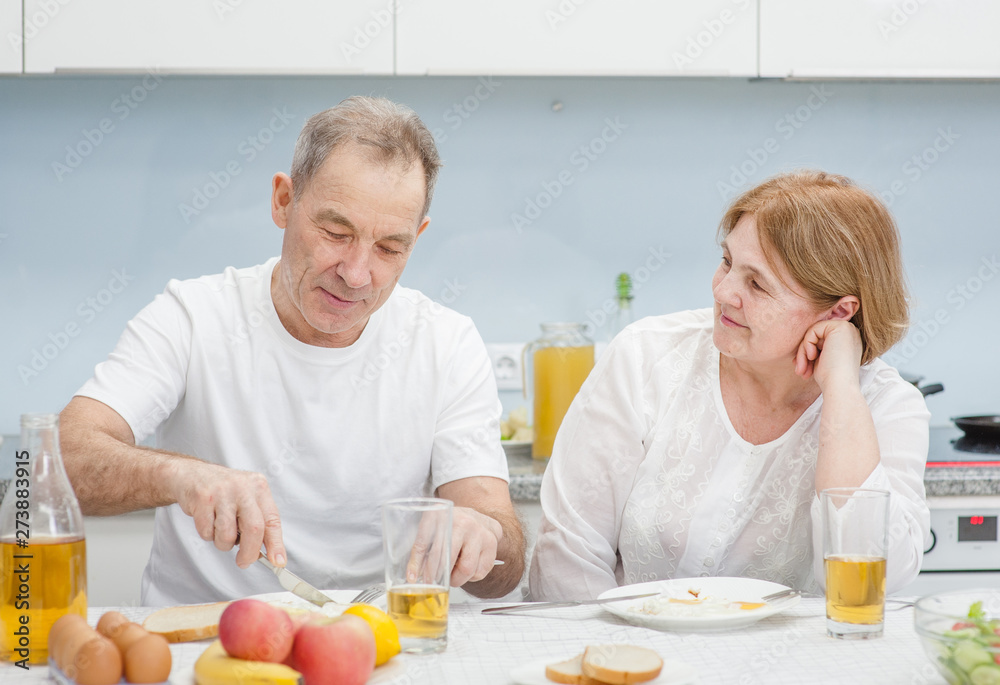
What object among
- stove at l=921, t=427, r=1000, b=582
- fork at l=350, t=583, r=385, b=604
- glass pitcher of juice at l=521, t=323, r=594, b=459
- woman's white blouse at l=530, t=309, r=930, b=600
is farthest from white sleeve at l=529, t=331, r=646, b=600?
stove at l=921, t=427, r=1000, b=582

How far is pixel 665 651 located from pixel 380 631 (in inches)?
11.1

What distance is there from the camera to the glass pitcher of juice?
2.02 metres

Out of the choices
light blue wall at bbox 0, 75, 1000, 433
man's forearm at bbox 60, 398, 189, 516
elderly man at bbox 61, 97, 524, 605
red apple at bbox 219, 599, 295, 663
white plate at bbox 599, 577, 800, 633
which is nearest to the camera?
red apple at bbox 219, 599, 295, 663

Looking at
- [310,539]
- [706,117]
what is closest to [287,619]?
[310,539]

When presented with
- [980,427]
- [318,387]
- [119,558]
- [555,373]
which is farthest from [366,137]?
[980,427]

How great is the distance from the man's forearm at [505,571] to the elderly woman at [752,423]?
0.07 m

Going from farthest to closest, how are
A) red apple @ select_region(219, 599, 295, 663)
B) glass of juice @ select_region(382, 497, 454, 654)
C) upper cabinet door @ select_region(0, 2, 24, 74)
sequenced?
upper cabinet door @ select_region(0, 2, 24, 74)
glass of juice @ select_region(382, 497, 454, 654)
red apple @ select_region(219, 599, 295, 663)

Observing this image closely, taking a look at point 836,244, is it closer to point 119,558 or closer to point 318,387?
point 318,387

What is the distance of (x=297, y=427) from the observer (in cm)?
146

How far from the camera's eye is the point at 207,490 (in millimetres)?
951

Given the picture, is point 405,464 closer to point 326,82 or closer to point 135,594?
point 135,594

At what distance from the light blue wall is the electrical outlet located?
0.03 m

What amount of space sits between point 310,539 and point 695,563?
58 centimetres

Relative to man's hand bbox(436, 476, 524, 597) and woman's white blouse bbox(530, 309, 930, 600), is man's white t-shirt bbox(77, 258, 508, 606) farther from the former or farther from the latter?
woman's white blouse bbox(530, 309, 930, 600)
